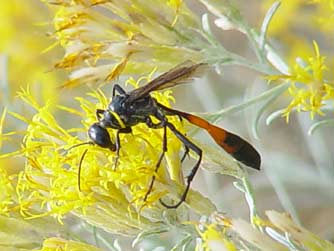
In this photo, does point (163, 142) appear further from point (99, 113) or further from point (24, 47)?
point (24, 47)

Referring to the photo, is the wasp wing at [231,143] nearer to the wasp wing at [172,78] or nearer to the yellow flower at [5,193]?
the wasp wing at [172,78]

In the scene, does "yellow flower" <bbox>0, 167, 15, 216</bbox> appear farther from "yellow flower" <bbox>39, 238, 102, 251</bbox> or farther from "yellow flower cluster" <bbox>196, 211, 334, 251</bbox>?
"yellow flower cluster" <bbox>196, 211, 334, 251</bbox>

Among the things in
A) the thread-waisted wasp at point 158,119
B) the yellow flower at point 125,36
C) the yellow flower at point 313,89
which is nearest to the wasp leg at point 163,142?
the thread-waisted wasp at point 158,119

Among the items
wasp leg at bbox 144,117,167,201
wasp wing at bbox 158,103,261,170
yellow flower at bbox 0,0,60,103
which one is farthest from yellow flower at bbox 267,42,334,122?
yellow flower at bbox 0,0,60,103

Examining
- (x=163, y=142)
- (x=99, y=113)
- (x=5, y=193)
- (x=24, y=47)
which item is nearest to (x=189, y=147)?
(x=163, y=142)

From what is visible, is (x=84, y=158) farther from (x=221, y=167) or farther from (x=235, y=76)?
(x=235, y=76)

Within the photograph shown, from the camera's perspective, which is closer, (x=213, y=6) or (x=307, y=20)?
(x=213, y=6)

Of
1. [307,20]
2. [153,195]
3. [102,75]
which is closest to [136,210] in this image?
[153,195]
